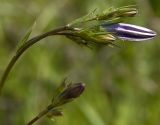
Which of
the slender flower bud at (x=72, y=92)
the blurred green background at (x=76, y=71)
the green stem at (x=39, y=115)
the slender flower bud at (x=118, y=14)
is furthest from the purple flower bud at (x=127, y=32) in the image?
the blurred green background at (x=76, y=71)

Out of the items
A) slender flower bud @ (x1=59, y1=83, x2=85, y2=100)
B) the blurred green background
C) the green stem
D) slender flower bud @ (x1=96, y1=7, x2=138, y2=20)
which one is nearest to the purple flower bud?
slender flower bud @ (x1=96, y1=7, x2=138, y2=20)

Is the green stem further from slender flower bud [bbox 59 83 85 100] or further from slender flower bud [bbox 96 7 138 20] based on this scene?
slender flower bud [bbox 96 7 138 20]

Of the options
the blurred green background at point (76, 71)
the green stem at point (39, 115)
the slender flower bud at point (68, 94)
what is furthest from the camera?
the blurred green background at point (76, 71)

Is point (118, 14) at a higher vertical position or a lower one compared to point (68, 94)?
higher

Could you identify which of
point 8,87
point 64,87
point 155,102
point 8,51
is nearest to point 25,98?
point 8,87

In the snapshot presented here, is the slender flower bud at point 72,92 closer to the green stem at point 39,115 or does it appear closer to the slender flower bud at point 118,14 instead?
the green stem at point 39,115

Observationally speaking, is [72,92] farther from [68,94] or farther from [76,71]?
[76,71]

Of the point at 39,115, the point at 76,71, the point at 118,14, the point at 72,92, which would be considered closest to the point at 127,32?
the point at 118,14

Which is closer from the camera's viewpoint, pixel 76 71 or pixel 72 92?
Result: pixel 72 92

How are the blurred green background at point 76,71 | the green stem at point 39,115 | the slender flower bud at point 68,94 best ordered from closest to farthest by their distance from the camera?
the green stem at point 39,115 → the slender flower bud at point 68,94 → the blurred green background at point 76,71
